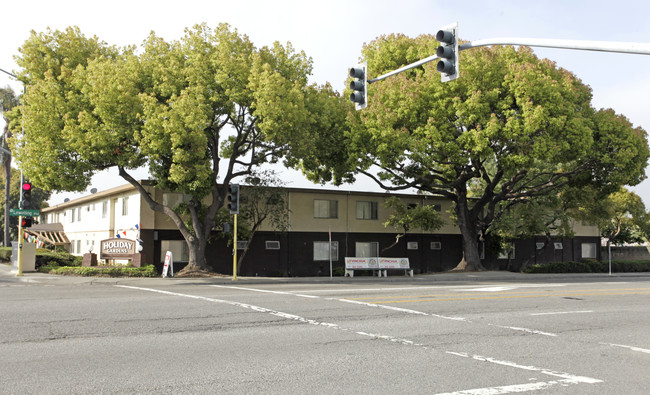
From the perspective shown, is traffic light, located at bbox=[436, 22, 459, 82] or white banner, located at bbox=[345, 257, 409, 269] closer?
traffic light, located at bbox=[436, 22, 459, 82]

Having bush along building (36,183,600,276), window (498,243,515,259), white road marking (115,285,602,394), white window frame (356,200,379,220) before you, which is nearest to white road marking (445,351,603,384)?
white road marking (115,285,602,394)

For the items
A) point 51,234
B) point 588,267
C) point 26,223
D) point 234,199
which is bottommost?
point 588,267

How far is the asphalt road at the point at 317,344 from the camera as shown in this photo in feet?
23.5

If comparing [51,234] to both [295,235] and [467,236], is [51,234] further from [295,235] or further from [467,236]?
[467,236]

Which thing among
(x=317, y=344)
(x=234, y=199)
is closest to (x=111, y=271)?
(x=234, y=199)

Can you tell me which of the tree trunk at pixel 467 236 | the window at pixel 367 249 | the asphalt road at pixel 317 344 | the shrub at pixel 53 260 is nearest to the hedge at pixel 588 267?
the tree trunk at pixel 467 236

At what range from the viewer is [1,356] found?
8.27m

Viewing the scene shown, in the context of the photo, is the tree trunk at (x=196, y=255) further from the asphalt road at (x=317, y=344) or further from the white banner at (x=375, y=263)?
the asphalt road at (x=317, y=344)

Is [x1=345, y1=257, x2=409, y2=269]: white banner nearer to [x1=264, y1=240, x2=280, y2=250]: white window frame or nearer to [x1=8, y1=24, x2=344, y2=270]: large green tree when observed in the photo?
[x1=264, y1=240, x2=280, y2=250]: white window frame

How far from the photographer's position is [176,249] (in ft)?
101

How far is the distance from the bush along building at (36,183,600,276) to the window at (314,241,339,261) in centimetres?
6

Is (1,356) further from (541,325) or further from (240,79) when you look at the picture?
(240,79)

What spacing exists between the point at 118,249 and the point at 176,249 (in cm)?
316

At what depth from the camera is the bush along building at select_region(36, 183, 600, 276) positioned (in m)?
30.4
